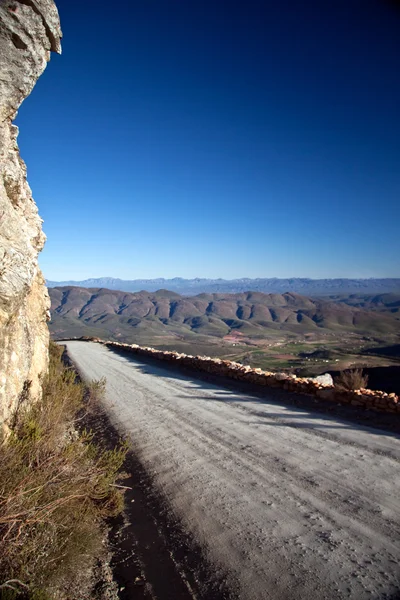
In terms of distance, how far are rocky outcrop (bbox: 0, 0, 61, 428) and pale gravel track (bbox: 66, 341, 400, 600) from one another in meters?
2.78

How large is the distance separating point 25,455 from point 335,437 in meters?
5.63

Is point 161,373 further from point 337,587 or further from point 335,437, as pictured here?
point 337,587

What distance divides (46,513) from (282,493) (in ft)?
10.3

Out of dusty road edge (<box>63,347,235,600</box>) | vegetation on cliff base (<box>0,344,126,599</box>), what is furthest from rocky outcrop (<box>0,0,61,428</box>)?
dusty road edge (<box>63,347,235,600</box>)

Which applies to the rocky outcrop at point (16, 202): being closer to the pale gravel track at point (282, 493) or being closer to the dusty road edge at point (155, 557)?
the dusty road edge at point (155, 557)

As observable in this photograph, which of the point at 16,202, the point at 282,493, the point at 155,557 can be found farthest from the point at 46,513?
the point at 16,202

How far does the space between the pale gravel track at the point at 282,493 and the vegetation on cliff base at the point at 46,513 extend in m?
1.20

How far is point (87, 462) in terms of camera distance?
4.42 metres

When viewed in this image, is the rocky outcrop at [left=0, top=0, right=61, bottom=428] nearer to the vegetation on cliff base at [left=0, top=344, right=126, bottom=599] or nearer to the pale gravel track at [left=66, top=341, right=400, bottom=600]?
the vegetation on cliff base at [left=0, top=344, right=126, bottom=599]

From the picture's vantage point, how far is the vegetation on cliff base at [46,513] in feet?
9.22

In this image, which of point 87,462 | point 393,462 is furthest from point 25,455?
point 393,462

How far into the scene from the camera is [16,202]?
700 cm

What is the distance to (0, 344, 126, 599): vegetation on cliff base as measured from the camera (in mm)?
2811

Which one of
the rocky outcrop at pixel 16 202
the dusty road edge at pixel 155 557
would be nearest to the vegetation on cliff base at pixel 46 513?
the dusty road edge at pixel 155 557
